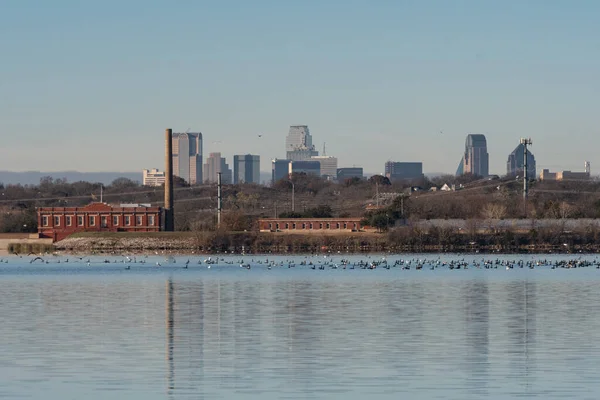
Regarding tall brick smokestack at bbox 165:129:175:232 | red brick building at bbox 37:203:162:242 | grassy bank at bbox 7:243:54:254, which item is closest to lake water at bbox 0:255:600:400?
grassy bank at bbox 7:243:54:254

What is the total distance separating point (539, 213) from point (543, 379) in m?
132

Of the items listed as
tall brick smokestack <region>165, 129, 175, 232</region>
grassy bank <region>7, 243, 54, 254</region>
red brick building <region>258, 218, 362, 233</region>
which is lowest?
grassy bank <region>7, 243, 54, 254</region>

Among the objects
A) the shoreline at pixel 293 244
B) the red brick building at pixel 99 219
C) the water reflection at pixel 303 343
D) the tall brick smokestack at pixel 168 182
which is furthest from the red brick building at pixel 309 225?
the water reflection at pixel 303 343

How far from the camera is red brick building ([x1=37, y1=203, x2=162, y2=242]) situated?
152m

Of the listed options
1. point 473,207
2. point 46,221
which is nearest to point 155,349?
point 46,221

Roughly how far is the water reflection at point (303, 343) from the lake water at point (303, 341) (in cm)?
5

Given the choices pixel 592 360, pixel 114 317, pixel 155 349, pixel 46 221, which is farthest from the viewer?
pixel 46 221

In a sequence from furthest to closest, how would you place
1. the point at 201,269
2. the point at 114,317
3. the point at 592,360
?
the point at 201,269 < the point at 114,317 < the point at 592,360

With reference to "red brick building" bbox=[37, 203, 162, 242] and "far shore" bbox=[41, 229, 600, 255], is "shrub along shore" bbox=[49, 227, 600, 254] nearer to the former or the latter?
A: "far shore" bbox=[41, 229, 600, 255]

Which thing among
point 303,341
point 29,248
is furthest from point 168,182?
point 303,341

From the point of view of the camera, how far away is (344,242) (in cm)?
13862

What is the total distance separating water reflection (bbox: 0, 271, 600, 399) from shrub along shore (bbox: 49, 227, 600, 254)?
77002mm

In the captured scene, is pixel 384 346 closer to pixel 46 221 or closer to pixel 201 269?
pixel 201 269

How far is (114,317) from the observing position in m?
42.3
